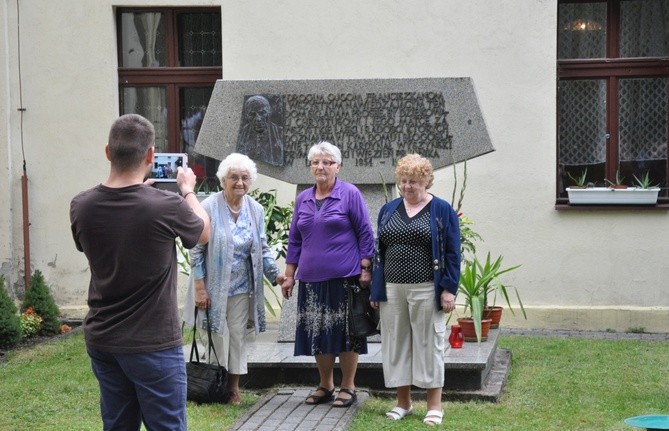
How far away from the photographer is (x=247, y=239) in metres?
7.51

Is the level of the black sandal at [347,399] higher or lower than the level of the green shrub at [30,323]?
higher

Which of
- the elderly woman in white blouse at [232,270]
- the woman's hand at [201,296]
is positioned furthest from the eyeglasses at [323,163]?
the woman's hand at [201,296]

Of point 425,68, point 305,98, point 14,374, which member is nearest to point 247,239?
point 305,98

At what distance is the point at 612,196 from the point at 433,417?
5.16 meters

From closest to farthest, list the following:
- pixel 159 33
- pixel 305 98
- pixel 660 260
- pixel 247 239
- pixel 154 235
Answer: pixel 154 235
pixel 247 239
pixel 305 98
pixel 660 260
pixel 159 33

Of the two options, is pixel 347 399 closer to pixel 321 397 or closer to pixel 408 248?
pixel 321 397

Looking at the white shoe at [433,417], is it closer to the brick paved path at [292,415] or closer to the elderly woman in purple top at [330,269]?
the brick paved path at [292,415]

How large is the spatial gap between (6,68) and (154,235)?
818 cm

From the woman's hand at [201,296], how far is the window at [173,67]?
4887 mm

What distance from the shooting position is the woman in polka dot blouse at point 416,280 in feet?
22.9

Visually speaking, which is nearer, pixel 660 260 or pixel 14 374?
pixel 14 374

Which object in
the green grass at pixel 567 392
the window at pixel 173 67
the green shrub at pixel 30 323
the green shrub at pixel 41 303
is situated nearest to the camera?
the green grass at pixel 567 392

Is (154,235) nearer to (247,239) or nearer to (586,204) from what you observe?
(247,239)

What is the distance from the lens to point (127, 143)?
4.45 meters
